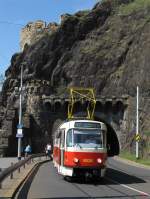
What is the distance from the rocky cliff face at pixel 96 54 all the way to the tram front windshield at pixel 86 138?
38779 millimetres

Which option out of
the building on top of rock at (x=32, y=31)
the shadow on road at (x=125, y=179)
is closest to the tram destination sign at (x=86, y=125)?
the shadow on road at (x=125, y=179)

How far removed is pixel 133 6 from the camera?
79.6 meters

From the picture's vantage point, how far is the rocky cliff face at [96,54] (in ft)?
225

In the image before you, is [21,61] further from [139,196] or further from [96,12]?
[139,196]

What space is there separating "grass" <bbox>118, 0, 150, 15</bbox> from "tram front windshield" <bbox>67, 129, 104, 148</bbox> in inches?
2110

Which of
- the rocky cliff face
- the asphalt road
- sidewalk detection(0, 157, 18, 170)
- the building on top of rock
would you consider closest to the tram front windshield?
the asphalt road

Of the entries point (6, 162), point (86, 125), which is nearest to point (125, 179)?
point (86, 125)

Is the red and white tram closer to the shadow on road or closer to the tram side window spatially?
the tram side window

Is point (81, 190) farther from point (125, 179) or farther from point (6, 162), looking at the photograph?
point (6, 162)

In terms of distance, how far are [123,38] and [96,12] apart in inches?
295

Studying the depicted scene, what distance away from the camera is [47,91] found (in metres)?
67.8

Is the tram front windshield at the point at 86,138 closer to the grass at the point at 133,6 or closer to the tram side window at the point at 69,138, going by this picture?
the tram side window at the point at 69,138

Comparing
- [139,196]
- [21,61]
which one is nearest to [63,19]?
[21,61]

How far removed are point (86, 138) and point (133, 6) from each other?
56605 millimetres
